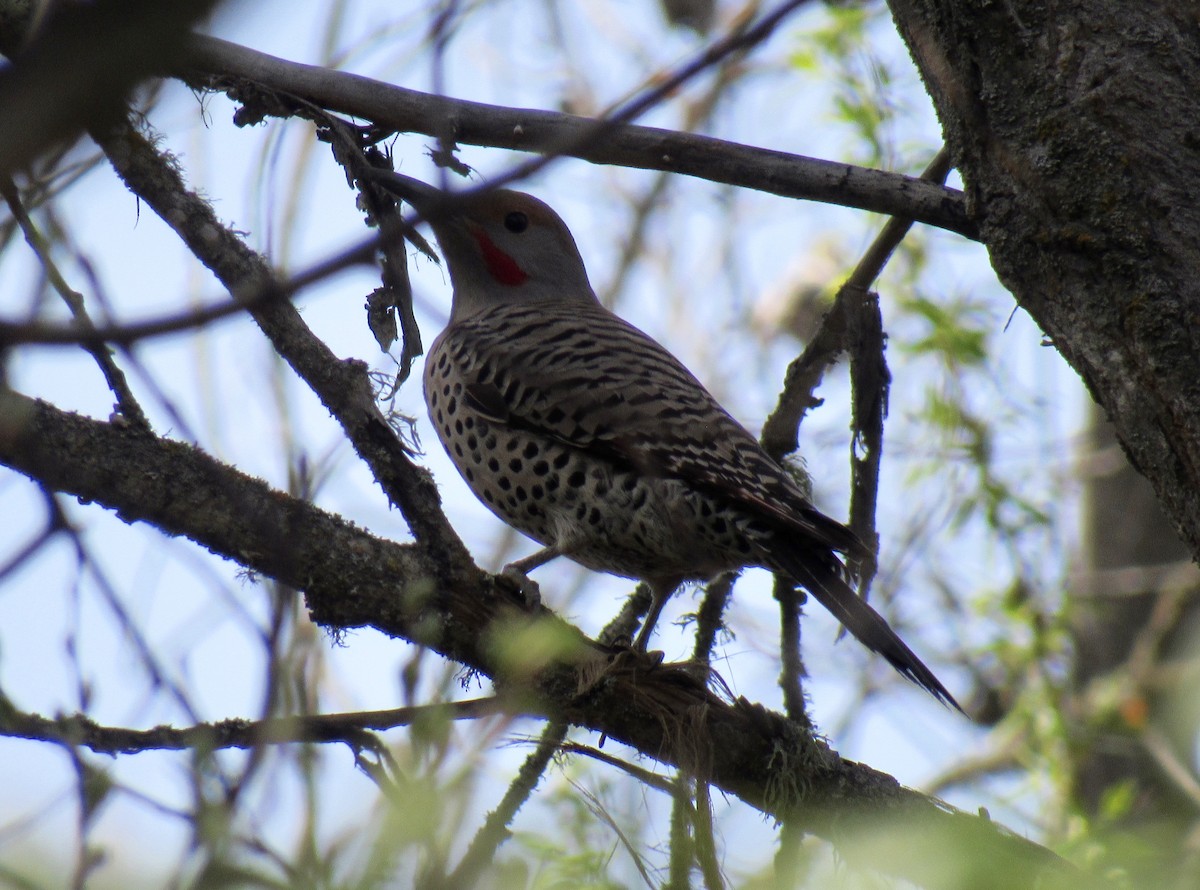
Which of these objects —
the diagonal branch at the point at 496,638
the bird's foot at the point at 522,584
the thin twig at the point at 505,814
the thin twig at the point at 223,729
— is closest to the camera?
the thin twig at the point at 505,814

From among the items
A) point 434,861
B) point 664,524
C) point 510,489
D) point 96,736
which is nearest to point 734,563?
point 664,524

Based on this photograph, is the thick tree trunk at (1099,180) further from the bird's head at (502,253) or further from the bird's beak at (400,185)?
the bird's head at (502,253)

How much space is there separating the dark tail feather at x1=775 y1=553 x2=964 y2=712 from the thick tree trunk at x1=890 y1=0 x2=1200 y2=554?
1093mm

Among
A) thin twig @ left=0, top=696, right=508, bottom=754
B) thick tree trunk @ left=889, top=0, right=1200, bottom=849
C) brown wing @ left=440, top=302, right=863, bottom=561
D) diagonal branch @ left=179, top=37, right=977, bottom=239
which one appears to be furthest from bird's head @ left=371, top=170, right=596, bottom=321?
thin twig @ left=0, top=696, right=508, bottom=754

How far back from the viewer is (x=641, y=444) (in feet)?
16.4

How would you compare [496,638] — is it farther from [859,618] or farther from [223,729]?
[859,618]

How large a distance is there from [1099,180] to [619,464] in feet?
7.06

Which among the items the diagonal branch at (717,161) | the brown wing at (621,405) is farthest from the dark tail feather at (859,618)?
the diagonal branch at (717,161)

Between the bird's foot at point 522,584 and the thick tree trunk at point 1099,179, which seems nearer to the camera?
the thick tree trunk at point 1099,179

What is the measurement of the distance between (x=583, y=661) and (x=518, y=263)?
3.22 m

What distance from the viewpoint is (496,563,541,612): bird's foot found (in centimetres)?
388

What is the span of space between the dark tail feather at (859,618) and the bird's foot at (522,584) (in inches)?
35.1

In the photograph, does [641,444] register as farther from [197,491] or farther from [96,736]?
[96,736]

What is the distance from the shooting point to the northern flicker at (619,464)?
4621 mm
